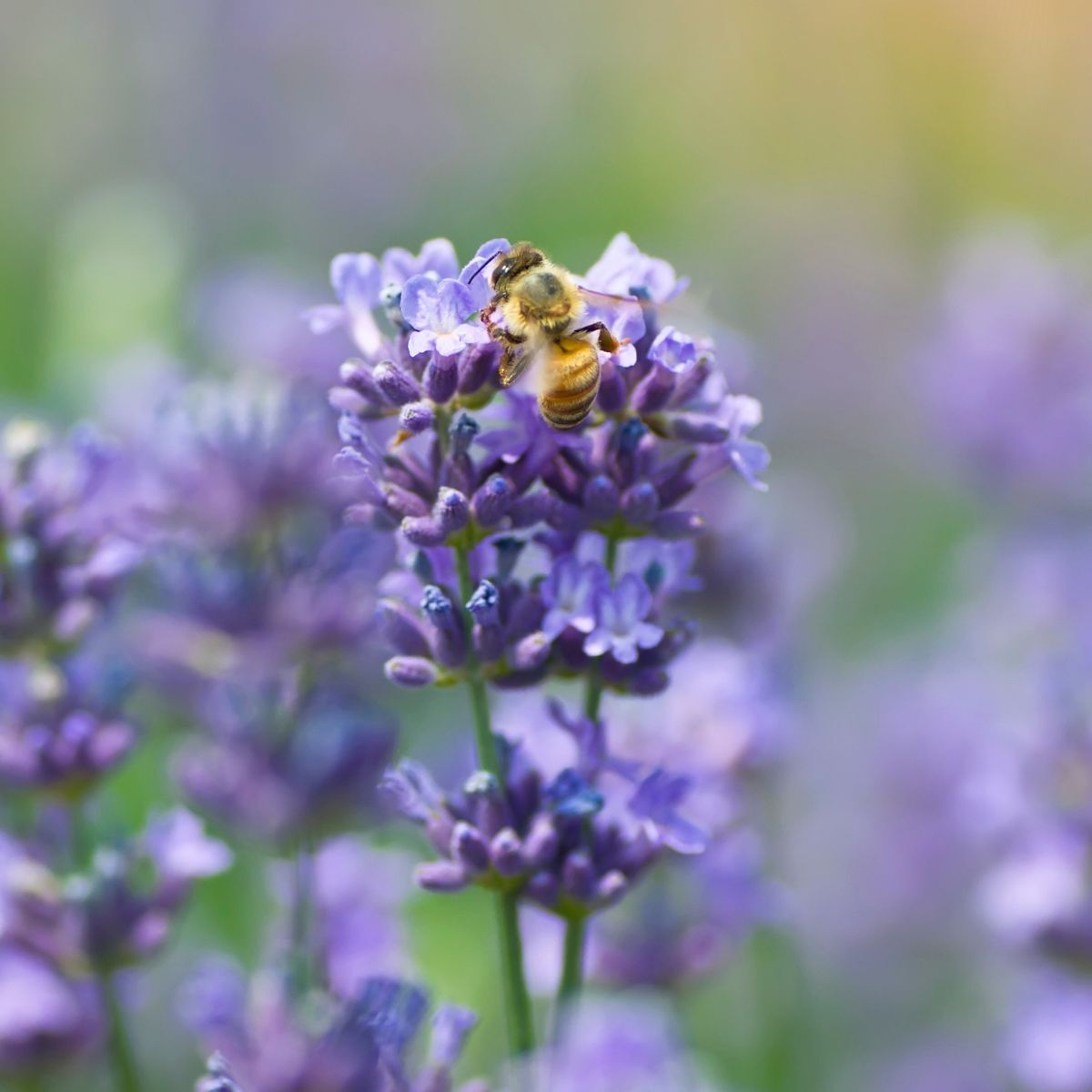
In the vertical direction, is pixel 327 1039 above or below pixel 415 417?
below

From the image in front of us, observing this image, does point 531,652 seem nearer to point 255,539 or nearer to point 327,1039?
point 327,1039

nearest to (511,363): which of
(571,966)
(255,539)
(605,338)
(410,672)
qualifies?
(605,338)

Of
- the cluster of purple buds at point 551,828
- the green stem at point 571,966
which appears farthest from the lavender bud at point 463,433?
the green stem at point 571,966

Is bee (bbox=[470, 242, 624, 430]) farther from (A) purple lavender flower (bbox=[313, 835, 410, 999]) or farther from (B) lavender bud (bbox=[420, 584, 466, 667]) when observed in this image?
(A) purple lavender flower (bbox=[313, 835, 410, 999])

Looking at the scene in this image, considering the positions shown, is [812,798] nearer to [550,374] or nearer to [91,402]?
[91,402]

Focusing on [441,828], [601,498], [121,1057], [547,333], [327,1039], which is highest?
[547,333]

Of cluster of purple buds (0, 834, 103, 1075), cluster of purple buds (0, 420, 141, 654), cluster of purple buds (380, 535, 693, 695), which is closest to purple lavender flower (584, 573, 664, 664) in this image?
cluster of purple buds (380, 535, 693, 695)
